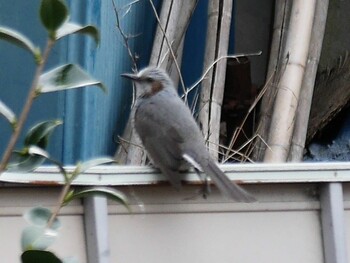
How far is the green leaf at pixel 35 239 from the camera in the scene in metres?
1.22

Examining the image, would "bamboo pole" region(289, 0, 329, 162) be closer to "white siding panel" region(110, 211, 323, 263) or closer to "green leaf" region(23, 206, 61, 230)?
"white siding panel" region(110, 211, 323, 263)

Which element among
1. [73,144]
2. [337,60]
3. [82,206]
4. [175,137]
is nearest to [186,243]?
[82,206]

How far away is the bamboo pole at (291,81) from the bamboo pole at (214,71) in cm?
26

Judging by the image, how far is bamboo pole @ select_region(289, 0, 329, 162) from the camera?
14.9ft

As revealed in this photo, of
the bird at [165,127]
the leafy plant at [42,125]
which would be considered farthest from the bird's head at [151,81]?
the leafy plant at [42,125]

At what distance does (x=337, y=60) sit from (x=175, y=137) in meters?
2.26

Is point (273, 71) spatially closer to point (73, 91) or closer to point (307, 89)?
point (307, 89)

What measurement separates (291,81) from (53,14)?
330 centimetres

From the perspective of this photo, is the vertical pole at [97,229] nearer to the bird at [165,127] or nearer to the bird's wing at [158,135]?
the bird at [165,127]

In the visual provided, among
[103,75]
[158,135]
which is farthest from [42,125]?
[103,75]

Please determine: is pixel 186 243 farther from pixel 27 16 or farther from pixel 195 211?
pixel 27 16

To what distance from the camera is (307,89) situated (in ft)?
15.4

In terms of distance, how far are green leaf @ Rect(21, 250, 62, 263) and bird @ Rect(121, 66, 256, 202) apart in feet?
5.05

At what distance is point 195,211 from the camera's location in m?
2.40
